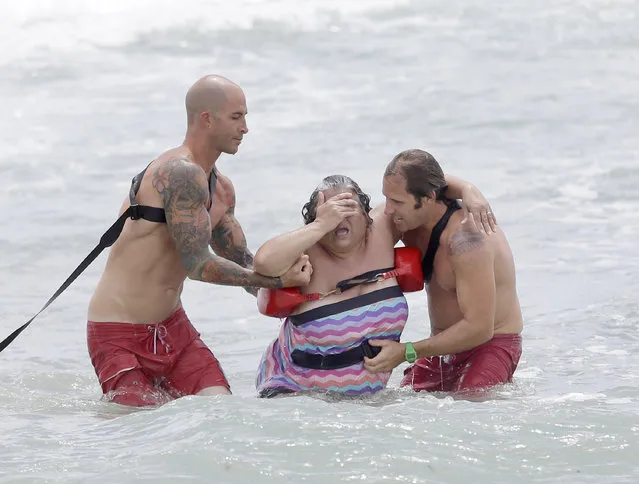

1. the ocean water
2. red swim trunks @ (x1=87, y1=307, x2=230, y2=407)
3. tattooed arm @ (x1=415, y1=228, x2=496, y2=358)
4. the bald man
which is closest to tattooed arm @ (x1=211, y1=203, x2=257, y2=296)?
the bald man

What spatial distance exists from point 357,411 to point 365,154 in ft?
28.6

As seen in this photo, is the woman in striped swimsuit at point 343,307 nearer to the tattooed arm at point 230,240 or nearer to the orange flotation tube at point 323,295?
the orange flotation tube at point 323,295

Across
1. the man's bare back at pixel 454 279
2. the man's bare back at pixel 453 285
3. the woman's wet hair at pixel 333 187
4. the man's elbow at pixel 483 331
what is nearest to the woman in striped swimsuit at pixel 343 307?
the woman's wet hair at pixel 333 187

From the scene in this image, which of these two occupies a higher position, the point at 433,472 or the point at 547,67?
the point at 547,67

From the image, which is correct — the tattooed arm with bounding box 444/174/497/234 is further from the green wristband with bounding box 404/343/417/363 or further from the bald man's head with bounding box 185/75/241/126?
the bald man's head with bounding box 185/75/241/126

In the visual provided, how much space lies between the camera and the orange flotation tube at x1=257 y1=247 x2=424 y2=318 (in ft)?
20.2

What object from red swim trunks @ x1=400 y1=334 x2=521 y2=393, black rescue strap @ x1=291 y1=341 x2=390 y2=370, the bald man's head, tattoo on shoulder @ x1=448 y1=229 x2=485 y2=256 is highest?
the bald man's head

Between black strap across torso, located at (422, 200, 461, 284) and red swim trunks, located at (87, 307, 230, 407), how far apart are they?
1.22 metres

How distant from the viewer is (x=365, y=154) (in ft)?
47.4

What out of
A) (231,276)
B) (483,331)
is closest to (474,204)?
(483,331)

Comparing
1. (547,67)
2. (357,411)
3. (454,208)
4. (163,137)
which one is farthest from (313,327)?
(547,67)

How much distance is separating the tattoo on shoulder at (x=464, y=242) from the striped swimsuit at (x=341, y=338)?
0.35 meters

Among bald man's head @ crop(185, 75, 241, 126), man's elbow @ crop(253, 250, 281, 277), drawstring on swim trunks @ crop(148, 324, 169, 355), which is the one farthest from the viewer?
drawstring on swim trunks @ crop(148, 324, 169, 355)

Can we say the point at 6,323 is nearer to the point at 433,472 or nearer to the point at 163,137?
the point at 433,472
